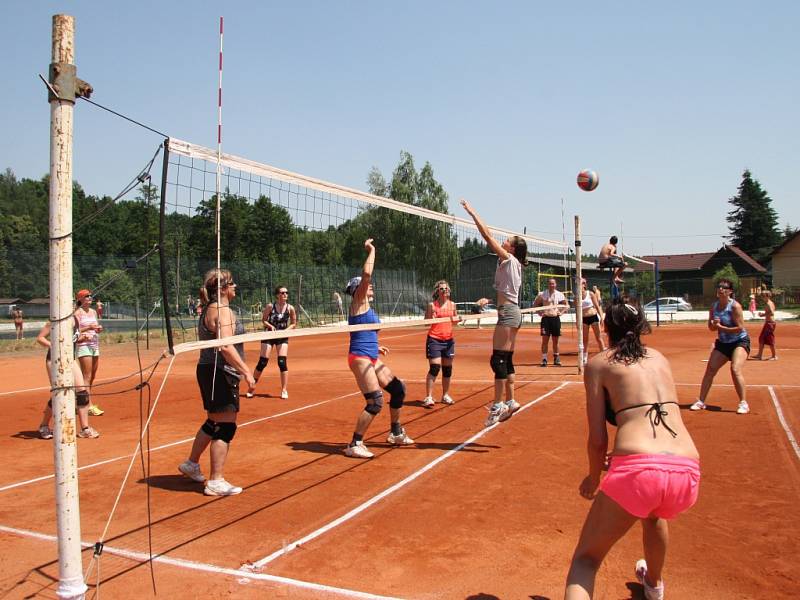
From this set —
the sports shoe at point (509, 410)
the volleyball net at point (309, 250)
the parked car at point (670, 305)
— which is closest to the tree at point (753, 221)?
the parked car at point (670, 305)

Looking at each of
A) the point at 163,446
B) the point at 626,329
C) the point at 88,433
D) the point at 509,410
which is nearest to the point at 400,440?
the point at 509,410

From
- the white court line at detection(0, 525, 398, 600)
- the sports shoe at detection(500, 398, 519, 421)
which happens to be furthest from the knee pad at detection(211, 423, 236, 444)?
the sports shoe at detection(500, 398, 519, 421)

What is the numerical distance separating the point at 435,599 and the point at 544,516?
167 cm

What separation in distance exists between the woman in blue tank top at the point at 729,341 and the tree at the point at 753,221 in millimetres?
77008

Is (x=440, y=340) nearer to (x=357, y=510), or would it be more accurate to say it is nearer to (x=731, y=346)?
(x=731, y=346)

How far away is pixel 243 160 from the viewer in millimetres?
5863

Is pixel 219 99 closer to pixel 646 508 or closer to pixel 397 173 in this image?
pixel 646 508

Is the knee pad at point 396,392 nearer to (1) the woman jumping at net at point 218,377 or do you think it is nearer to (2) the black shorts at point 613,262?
(1) the woman jumping at net at point 218,377

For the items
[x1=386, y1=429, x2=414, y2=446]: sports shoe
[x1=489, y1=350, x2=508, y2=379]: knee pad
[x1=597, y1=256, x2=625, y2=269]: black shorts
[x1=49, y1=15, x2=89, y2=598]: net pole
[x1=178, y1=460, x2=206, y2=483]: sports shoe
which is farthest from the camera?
[x1=597, y1=256, x2=625, y2=269]: black shorts

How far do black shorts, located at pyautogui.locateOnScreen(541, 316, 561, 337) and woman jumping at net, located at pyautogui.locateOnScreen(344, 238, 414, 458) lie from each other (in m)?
8.48

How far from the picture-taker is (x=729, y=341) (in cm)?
930

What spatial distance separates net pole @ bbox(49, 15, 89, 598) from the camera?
11.6ft

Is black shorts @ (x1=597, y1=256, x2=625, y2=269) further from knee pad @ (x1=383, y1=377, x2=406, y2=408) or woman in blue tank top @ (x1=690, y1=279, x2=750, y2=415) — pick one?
knee pad @ (x1=383, y1=377, x2=406, y2=408)

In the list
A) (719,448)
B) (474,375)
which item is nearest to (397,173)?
(474,375)
